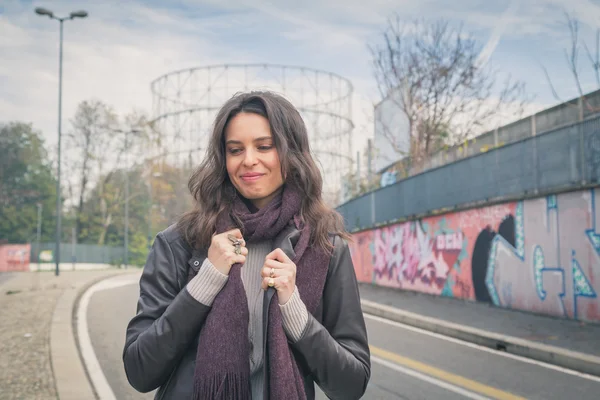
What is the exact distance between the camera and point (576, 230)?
10.7 meters

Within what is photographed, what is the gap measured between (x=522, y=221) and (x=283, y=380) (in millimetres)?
11373

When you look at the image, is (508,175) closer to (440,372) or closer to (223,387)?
(440,372)

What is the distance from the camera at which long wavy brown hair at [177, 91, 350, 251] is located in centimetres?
206

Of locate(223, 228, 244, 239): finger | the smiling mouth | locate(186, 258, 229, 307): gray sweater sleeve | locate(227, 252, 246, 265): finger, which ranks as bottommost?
locate(186, 258, 229, 307): gray sweater sleeve

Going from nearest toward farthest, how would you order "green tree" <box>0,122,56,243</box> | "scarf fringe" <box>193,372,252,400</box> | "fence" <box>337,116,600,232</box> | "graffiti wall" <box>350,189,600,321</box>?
1. "scarf fringe" <box>193,372,252,400</box>
2. "graffiti wall" <box>350,189,600,321</box>
3. "fence" <box>337,116,600,232</box>
4. "green tree" <box>0,122,56,243</box>

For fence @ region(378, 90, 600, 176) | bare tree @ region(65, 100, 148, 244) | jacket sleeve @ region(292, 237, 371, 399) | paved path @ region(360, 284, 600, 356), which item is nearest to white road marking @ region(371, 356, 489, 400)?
paved path @ region(360, 284, 600, 356)

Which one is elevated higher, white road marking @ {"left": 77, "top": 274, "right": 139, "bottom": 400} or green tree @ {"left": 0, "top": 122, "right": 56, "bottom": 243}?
green tree @ {"left": 0, "top": 122, "right": 56, "bottom": 243}

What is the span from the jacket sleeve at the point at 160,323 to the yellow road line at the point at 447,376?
15.4 feet

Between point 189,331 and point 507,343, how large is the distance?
746cm

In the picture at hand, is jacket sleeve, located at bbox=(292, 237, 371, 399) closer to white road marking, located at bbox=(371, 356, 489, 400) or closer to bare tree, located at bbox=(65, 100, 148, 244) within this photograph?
white road marking, located at bbox=(371, 356, 489, 400)

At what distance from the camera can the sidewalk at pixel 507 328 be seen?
25.0 feet

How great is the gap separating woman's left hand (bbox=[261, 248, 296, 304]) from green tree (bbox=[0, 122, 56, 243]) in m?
59.1

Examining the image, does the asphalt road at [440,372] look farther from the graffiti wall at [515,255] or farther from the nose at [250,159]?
the nose at [250,159]

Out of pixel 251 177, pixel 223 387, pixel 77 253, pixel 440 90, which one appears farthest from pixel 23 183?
pixel 223 387
